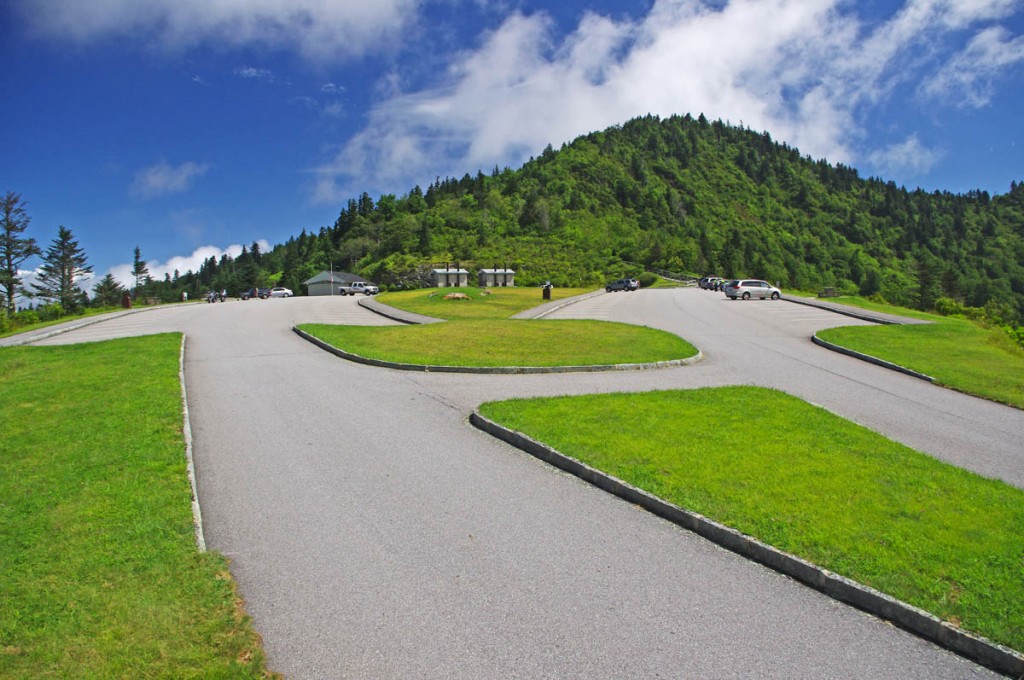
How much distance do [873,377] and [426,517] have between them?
13.7 meters

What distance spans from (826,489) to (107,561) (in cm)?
734

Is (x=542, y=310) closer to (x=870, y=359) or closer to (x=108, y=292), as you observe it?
(x=870, y=359)

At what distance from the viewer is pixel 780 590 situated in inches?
196

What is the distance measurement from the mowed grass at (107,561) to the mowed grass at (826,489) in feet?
15.3

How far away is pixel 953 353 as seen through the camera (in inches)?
738

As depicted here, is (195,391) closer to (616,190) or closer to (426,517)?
(426,517)

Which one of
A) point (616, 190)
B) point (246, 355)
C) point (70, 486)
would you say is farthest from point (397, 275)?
point (616, 190)

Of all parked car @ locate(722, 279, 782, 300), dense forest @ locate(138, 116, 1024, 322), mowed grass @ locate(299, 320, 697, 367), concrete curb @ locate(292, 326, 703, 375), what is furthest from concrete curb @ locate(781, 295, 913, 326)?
dense forest @ locate(138, 116, 1024, 322)

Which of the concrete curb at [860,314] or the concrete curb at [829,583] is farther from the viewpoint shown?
the concrete curb at [860,314]

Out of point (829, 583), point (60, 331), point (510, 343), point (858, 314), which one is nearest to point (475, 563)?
point (829, 583)

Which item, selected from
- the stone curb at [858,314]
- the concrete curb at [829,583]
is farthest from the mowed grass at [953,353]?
the concrete curb at [829,583]

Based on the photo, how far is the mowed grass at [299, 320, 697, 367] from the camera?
54.2 ft

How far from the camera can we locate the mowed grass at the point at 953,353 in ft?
46.3

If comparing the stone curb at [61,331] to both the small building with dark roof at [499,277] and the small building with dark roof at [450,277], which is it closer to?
the small building with dark roof at [450,277]
